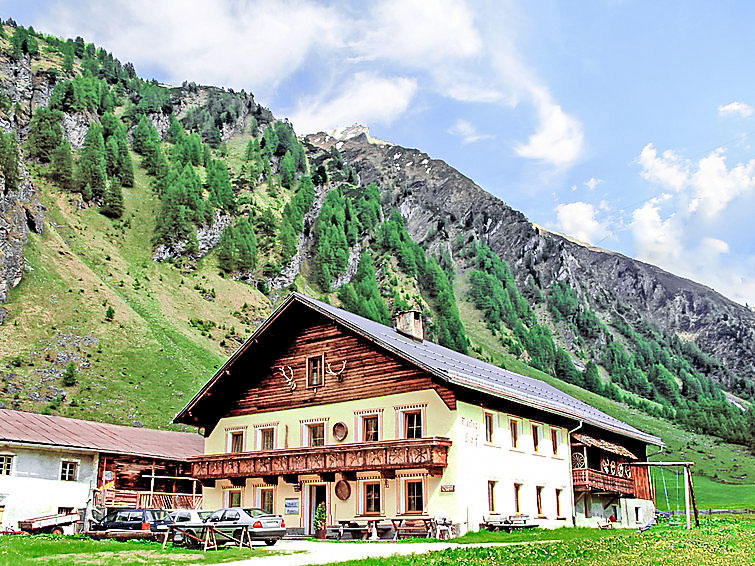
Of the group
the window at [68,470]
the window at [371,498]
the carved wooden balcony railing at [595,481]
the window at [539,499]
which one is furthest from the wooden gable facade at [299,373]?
the carved wooden balcony railing at [595,481]

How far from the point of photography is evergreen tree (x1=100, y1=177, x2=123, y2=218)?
12219cm

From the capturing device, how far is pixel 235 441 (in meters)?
38.8

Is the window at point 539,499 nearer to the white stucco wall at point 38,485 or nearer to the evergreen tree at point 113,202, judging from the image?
the white stucco wall at point 38,485

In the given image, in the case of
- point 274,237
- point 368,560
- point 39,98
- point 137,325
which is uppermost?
point 39,98

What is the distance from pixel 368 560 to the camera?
18.7 meters

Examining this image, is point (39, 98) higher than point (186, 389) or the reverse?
higher

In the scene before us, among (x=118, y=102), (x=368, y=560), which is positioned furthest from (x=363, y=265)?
Answer: (x=368, y=560)

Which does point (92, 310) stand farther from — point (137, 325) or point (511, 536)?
point (511, 536)

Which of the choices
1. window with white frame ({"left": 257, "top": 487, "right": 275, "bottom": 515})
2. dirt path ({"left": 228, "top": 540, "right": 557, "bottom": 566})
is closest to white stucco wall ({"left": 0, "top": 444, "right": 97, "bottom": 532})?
window with white frame ({"left": 257, "top": 487, "right": 275, "bottom": 515})

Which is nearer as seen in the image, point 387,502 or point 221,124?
point 387,502

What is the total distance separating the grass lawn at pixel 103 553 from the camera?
19.0m

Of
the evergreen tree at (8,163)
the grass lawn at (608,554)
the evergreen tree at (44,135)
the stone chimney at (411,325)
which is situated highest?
the evergreen tree at (44,135)

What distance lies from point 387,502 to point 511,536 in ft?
19.4

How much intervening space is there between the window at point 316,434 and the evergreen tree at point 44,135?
361ft
